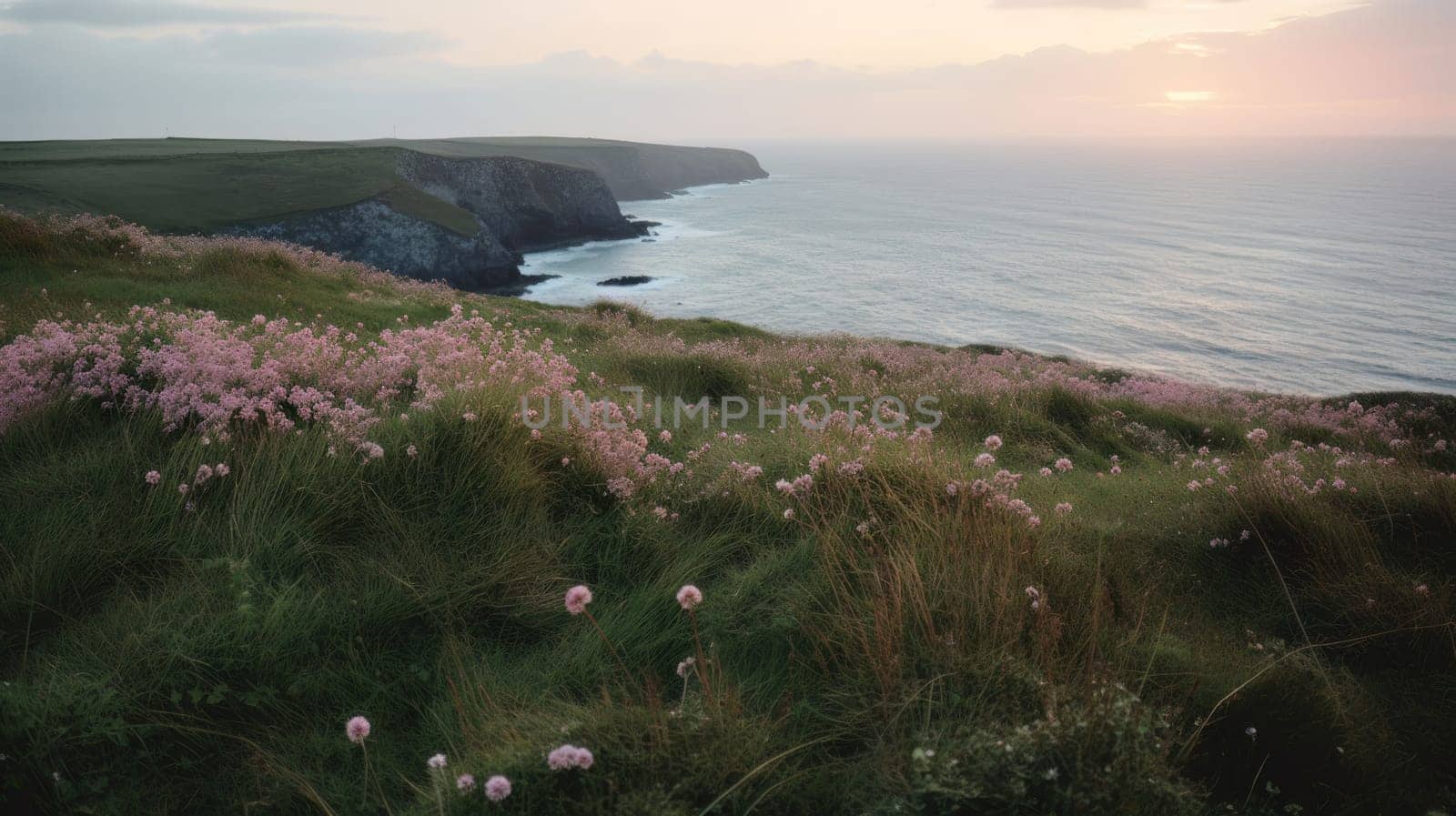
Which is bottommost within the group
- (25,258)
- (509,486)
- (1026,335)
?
(1026,335)

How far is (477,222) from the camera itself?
6581 cm

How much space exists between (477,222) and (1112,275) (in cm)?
5544

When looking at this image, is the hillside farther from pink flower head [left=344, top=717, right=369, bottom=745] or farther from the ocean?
pink flower head [left=344, top=717, right=369, bottom=745]

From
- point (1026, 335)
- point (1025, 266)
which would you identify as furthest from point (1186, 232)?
point (1026, 335)

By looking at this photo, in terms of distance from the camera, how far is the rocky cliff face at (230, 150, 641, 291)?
60.1 metres

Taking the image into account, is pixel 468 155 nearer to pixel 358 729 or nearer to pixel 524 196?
pixel 524 196

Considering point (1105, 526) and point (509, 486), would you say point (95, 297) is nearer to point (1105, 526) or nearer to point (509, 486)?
point (509, 486)

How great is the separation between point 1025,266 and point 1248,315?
21108 mm

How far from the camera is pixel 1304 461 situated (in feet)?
Result: 29.7

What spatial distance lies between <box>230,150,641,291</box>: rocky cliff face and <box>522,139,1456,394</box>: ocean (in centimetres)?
576

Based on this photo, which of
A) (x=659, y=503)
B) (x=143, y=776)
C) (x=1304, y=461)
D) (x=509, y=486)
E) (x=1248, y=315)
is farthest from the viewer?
(x=1248, y=315)

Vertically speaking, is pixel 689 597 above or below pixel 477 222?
below

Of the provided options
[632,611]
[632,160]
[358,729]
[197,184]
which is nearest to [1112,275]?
[632,611]

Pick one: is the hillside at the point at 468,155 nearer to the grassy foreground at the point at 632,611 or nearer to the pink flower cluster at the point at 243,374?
the pink flower cluster at the point at 243,374
